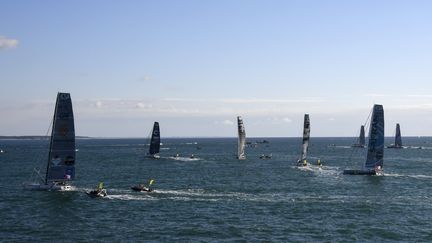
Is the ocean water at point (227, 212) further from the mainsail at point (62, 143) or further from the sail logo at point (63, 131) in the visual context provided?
the sail logo at point (63, 131)

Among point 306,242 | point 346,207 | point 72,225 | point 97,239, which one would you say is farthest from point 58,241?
point 346,207

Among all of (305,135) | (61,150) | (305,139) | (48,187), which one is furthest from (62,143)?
(305,135)

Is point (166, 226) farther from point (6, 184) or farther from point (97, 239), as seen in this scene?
point (6, 184)

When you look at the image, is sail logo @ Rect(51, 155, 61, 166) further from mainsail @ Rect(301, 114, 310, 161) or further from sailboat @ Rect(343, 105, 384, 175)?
mainsail @ Rect(301, 114, 310, 161)

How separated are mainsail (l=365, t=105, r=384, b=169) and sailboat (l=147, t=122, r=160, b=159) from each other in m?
66.3

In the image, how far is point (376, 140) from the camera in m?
98.6

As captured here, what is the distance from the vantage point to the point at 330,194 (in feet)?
238

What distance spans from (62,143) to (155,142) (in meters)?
84.5

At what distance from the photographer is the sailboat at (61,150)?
233 feet

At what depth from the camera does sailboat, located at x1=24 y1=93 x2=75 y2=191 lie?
70875 millimetres

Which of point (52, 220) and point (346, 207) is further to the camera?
point (346, 207)

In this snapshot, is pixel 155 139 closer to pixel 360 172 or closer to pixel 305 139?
pixel 305 139

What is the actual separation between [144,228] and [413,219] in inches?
1013

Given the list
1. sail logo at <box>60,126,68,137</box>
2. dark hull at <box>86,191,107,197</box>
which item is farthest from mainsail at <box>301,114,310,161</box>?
dark hull at <box>86,191,107,197</box>
